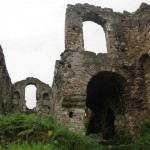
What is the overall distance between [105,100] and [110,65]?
2652 millimetres

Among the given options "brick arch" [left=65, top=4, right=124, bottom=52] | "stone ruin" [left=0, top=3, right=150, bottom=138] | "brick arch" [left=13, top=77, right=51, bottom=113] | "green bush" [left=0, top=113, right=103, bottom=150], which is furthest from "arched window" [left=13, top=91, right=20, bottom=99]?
"green bush" [left=0, top=113, right=103, bottom=150]

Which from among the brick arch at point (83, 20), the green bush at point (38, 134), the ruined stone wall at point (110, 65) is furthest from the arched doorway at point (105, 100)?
the green bush at point (38, 134)

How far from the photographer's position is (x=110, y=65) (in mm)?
12102

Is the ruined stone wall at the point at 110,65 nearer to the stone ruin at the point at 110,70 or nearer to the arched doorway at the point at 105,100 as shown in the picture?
the stone ruin at the point at 110,70

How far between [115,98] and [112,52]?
193 cm

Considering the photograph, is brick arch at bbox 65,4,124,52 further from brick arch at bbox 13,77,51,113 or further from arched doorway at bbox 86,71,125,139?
brick arch at bbox 13,77,51,113

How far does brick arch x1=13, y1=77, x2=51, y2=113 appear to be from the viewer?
2488 centimetres

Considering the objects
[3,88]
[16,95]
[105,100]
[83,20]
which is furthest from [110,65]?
[16,95]

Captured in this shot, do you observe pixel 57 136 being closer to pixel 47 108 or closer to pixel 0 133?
pixel 0 133

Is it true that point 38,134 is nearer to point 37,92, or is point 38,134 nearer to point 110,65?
point 110,65

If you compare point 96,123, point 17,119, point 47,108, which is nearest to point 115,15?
point 96,123

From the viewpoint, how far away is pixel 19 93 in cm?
2530

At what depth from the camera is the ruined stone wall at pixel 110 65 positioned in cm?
1131

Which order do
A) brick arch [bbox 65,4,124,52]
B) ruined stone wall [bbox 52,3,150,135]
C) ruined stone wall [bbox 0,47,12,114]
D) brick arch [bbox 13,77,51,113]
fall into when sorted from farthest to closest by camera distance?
1. brick arch [bbox 13,77,51,113]
2. ruined stone wall [bbox 0,47,12,114]
3. brick arch [bbox 65,4,124,52]
4. ruined stone wall [bbox 52,3,150,135]
